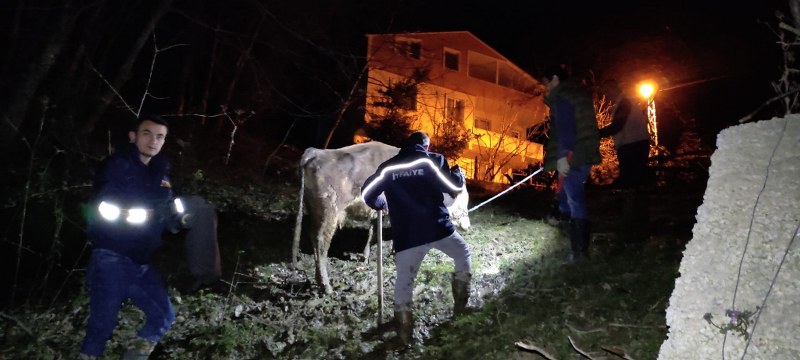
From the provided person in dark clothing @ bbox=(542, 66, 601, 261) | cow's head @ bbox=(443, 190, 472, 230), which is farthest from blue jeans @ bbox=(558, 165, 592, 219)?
cow's head @ bbox=(443, 190, 472, 230)

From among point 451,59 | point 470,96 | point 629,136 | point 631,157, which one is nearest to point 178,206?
point 629,136

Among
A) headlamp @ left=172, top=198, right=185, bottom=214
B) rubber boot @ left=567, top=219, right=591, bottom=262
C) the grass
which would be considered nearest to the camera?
the grass

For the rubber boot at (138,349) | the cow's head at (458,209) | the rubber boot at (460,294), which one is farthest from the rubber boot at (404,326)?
the cow's head at (458,209)

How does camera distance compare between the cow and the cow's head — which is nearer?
the cow

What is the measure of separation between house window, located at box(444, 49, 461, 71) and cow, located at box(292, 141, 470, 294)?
17.4 m

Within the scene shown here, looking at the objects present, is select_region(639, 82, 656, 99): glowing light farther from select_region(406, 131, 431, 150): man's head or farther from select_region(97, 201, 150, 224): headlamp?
select_region(97, 201, 150, 224): headlamp

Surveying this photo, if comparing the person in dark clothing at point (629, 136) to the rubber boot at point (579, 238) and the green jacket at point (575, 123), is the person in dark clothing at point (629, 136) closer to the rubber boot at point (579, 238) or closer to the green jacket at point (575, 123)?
the green jacket at point (575, 123)

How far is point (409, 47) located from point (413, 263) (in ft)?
58.0

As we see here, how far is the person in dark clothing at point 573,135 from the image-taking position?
4.90m

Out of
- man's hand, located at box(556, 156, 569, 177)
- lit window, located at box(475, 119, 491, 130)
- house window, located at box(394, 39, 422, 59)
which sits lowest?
man's hand, located at box(556, 156, 569, 177)

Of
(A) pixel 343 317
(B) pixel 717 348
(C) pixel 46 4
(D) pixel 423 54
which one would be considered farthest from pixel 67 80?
(D) pixel 423 54

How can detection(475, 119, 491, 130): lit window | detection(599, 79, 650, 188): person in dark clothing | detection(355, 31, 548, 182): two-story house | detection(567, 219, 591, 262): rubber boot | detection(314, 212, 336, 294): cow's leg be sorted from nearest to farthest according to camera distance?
Result: detection(567, 219, 591, 262): rubber boot → detection(599, 79, 650, 188): person in dark clothing → detection(314, 212, 336, 294): cow's leg → detection(355, 31, 548, 182): two-story house → detection(475, 119, 491, 130): lit window

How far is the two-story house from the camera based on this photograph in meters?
20.3

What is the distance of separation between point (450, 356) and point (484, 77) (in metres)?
22.9
